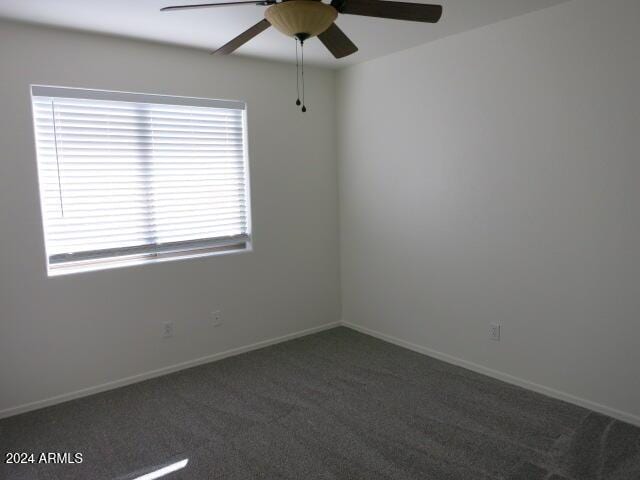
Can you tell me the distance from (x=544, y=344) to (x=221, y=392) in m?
2.16

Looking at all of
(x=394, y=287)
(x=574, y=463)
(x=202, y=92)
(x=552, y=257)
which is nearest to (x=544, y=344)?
(x=552, y=257)

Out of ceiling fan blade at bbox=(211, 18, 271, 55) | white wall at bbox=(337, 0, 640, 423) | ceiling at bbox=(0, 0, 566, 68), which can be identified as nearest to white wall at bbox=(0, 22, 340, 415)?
ceiling at bbox=(0, 0, 566, 68)

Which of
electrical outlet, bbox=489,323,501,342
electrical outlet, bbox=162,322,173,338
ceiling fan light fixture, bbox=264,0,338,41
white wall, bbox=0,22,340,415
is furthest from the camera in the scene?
electrical outlet, bbox=162,322,173,338

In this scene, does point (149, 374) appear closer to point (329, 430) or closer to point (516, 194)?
point (329, 430)

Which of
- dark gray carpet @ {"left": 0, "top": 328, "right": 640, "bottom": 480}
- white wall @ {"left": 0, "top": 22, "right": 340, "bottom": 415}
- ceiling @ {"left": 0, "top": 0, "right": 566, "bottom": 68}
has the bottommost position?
dark gray carpet @ {"left": 0, "top": 328, "right": 640, "bottom": 480}

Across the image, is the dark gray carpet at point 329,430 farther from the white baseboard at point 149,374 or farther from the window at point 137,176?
the window at point 137,176

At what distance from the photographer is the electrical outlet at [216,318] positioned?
387 cm

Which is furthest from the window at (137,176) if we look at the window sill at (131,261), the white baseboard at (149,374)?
the white baseboard at (149,374)

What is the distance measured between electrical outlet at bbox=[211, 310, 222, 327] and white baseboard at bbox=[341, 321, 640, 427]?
132 centimetres

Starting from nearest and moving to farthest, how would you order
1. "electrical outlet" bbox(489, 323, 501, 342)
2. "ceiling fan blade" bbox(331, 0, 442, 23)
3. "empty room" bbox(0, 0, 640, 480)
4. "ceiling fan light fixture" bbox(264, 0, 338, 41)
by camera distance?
"ceiling fan light fixture" bbox(264, 0, 338, 41)
"ceiling fan blade" bbox(331, 0, 442, 23)
"empty room" bbox(0, 0, 640, 480)
"electrical outlet" bbox(489, 323, 501, 342)

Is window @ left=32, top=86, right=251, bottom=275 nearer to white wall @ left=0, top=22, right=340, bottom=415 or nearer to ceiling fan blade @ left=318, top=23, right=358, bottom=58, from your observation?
white wall @ left=0, top=22, right=340, bottom=415

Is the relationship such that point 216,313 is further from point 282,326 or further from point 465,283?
point 465,283

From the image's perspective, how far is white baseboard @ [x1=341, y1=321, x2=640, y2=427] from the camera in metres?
2.79

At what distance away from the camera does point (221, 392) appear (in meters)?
3.31
